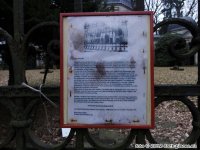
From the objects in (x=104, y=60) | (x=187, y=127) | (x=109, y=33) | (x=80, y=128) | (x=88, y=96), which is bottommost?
(x=187, y=127)

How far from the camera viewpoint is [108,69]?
275 cm

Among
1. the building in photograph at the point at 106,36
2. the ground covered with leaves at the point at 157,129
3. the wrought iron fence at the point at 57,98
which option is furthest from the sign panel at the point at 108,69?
the ground covered with leaves at the point at 157,129

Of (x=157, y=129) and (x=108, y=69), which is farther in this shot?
(x=157, y=129)

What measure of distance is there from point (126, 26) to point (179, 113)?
6520 millimetres

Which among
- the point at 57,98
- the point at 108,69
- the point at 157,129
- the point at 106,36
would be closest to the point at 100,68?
the point at 108,69

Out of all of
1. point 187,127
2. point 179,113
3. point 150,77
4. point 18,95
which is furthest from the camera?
point 179,113

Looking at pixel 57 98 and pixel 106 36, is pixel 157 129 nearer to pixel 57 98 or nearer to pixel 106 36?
pixel 57 98

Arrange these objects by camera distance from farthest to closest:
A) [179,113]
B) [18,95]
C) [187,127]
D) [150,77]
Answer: [179,113] < [187,127] < [18,95] < [150,77]

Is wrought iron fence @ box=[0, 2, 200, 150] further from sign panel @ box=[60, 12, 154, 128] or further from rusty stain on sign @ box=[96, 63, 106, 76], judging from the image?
rusty stain on sign @ box=[96, 63, 106, 76]

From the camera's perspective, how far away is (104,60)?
2.75 meters

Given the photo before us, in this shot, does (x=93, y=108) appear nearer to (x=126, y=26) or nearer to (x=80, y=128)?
(x=80, y=128)

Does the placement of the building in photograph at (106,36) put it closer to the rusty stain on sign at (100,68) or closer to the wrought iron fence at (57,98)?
the rusty stain on sign at (100,68)

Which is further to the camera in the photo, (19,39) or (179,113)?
(179,113)

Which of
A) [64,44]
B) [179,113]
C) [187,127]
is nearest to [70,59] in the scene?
[64,44]
